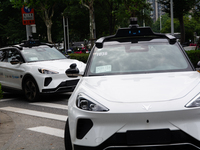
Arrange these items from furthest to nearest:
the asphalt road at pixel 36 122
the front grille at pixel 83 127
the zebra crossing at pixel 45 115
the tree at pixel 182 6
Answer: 1. the tree at pixel 182 6
2. the zebra crossing at pixel 45 115
3. the asphalt road at pixel 36 122
4. the front grille at pixel 83 127

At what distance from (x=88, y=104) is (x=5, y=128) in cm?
375

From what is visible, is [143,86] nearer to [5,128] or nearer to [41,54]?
[5,128]

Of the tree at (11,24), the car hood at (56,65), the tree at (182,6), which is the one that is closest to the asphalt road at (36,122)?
the car hood at (56,65)

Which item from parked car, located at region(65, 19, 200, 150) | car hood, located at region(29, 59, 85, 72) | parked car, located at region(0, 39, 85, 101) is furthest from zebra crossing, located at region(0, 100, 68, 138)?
parked car, located at region(65, 19, 200, 150)

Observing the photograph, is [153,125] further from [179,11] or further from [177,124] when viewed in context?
[179,11]

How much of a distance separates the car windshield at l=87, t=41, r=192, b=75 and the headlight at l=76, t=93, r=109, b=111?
36.8 inches

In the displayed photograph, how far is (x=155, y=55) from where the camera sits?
194 inches

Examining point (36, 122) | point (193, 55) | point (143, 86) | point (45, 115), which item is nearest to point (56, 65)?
point (45, 115)

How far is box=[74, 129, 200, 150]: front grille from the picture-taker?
3389 millimetres

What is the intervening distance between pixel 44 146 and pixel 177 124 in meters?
2.68

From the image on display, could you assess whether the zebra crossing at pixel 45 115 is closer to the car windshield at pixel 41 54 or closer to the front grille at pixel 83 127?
the car windshield at pixel 41 54

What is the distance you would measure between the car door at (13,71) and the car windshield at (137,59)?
584 centimetres

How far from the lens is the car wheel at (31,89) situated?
396 inches

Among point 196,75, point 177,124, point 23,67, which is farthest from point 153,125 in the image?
point 23,67
